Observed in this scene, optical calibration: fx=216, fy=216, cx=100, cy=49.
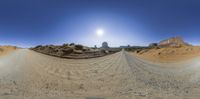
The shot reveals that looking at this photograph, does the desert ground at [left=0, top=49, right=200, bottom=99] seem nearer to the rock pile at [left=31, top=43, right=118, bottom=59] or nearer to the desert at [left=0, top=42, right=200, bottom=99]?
the desert at [left=0, top=42, right=200, bottom=99]

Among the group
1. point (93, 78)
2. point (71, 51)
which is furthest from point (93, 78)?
point (71, 51)

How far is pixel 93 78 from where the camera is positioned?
1055 centimetres

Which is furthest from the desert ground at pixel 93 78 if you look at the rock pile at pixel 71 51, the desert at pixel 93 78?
the rock pile at pixel 71 51

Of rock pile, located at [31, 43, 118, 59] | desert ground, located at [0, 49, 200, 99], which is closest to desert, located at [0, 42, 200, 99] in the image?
desert ground, located at [0, 49, 200, 99]

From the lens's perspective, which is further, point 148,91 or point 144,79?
point 144,79

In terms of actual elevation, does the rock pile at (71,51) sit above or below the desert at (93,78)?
above

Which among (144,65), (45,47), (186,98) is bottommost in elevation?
(186,98)

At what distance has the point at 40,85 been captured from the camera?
9344mm

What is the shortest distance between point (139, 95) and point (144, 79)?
2.70 m

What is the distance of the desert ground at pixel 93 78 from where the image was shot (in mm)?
8211

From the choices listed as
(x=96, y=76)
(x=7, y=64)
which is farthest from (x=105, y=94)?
(x=7, y=64)

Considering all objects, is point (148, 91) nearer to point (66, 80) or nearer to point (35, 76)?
point (66, 80)

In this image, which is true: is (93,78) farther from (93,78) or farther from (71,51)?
(71,51)

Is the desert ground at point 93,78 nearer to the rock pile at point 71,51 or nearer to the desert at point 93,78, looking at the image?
the desert at point 93,78
